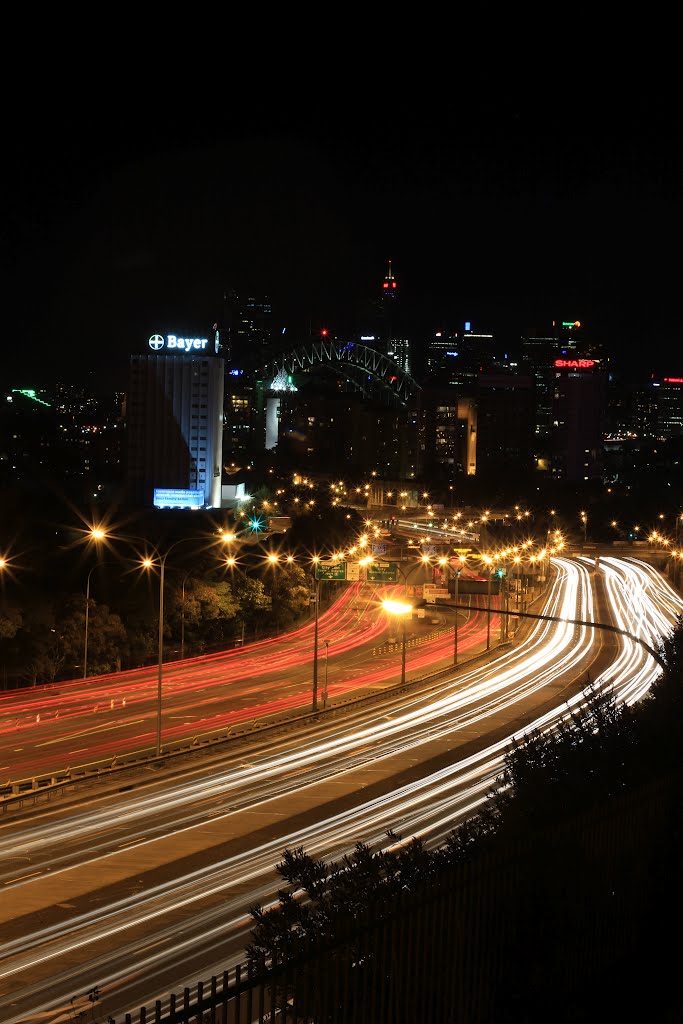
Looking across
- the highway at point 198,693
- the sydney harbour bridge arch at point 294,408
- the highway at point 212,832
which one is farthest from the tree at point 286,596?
the sydney harbour bridge arch at point 294,408

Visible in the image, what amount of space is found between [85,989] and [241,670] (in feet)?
102

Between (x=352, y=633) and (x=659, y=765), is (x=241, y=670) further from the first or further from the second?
(x=659, y=765)

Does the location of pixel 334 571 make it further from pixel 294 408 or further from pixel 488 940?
pixel 294 408

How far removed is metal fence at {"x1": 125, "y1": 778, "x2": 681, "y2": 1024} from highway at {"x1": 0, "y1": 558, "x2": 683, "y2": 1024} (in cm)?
140

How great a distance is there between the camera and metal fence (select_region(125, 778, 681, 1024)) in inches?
297

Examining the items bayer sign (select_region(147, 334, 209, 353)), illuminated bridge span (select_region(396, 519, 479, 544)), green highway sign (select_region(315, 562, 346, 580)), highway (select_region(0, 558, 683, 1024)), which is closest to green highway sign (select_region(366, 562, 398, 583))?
green highway sign (select_region(315, 562, 346, 580))

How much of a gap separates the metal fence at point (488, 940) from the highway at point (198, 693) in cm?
1741

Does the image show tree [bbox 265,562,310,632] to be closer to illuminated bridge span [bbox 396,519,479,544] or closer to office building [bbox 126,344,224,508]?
illuminated bridge span [bbox 396,519,479,544]

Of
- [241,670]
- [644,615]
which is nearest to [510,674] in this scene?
[241,670]

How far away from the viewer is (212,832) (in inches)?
825

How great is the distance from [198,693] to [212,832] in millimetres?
18096

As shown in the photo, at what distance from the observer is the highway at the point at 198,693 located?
29.8 m

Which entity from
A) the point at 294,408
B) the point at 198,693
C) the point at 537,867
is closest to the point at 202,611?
the point at 198,693

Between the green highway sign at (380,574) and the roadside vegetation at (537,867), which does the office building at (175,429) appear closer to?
the green highway sign at (380,574)
